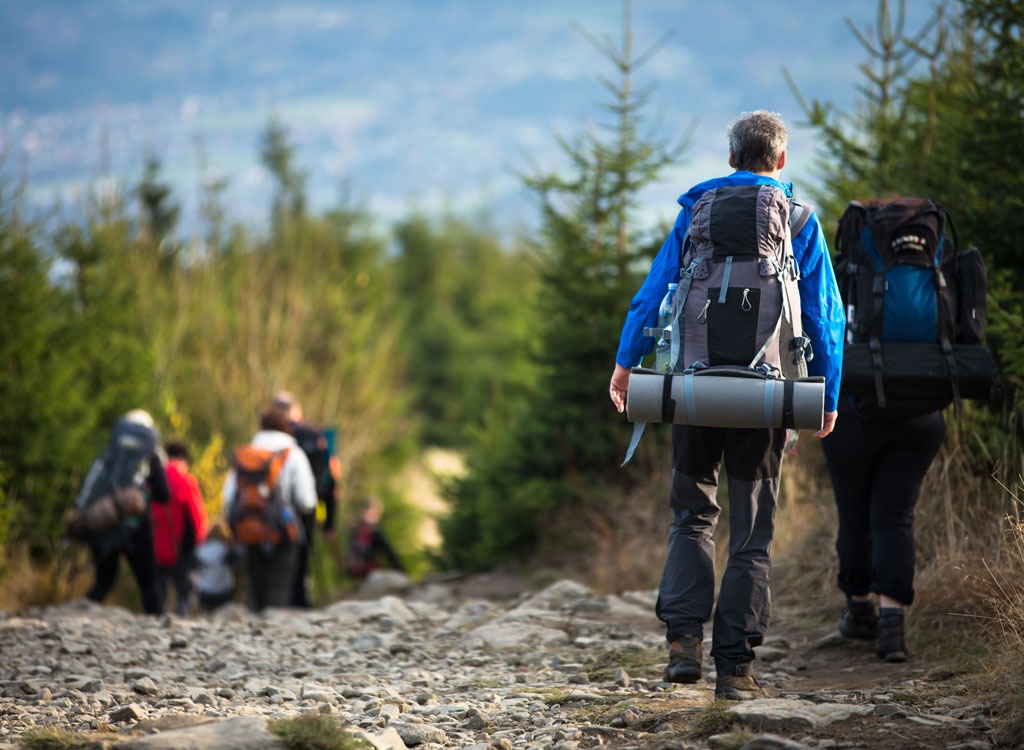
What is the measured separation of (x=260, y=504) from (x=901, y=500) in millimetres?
5548

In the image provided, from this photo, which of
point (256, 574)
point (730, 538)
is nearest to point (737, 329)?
point (730, 538)

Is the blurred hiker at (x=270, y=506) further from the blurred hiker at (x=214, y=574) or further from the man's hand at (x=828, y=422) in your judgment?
the man's hand at (x=828, y=422)

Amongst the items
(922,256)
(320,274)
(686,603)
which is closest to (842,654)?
(686,603)

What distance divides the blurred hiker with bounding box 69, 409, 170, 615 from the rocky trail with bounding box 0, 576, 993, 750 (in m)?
1.39

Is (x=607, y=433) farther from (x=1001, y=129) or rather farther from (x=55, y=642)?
(x=55, y=642)

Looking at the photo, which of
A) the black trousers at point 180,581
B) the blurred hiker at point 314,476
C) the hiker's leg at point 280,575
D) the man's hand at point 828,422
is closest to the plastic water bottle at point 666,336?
the man's hand at point 828,422

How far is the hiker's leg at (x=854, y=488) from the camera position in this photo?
544 cm

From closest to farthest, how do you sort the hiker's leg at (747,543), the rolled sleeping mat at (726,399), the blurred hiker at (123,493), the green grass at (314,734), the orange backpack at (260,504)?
1. the green grass at (314,734)
2. the rolled sleeping mat at (726,399)
3. the hiker's leg at (747,543)
4. the orange backpack at (260,504)
5. the blurred hiker at (123,493)

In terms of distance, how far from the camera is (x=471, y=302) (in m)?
40.2

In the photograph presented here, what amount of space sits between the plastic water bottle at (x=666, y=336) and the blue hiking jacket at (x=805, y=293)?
0.08 meters

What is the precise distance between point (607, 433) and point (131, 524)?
14.9 ft

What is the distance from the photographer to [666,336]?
4.67 metres

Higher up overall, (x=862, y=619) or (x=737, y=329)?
(x=737, y=329)

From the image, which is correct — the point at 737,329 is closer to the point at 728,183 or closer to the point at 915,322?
the point at 728,183
